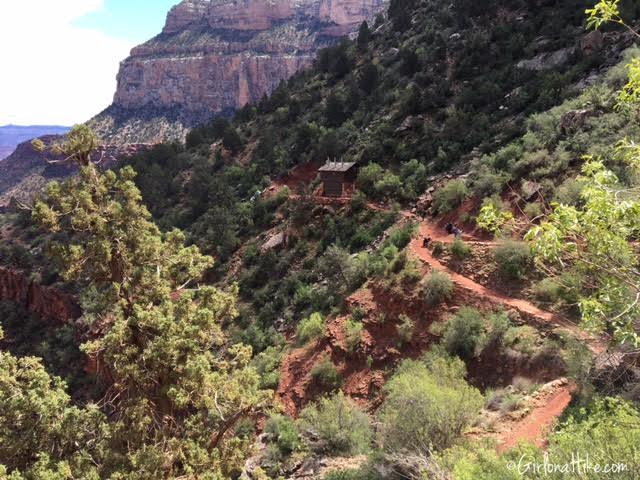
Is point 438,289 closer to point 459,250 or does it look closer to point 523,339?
point 459,250

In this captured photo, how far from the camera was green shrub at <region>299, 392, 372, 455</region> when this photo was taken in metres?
11.9

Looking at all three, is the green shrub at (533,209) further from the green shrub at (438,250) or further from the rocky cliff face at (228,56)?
the rocky cliff face at (228,56)

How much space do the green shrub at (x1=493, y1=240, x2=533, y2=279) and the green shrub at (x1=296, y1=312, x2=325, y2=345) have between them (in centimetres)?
788

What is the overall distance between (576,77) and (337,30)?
112405 mm

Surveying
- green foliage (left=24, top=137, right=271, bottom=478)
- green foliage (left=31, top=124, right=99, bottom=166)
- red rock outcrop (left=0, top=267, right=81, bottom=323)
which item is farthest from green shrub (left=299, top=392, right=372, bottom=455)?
red rock outcrop (left=0, top=267, right=81, bottom=323)

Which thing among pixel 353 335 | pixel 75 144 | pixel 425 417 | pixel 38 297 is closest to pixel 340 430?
pixel 425 417

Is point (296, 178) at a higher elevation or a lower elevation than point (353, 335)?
higher

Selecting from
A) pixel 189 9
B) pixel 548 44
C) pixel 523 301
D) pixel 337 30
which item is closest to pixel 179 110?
pixel 189 9

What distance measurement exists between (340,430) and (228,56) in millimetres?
130712

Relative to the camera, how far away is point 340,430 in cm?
1230

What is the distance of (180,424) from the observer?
8367 mm

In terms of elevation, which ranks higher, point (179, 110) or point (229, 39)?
point (229, 39)

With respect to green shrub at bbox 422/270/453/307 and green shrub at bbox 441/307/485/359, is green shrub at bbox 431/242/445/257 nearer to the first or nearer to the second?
green shrub at bbox 422/270/453/307

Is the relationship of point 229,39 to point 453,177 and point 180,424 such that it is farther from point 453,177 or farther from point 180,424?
point 180,424
